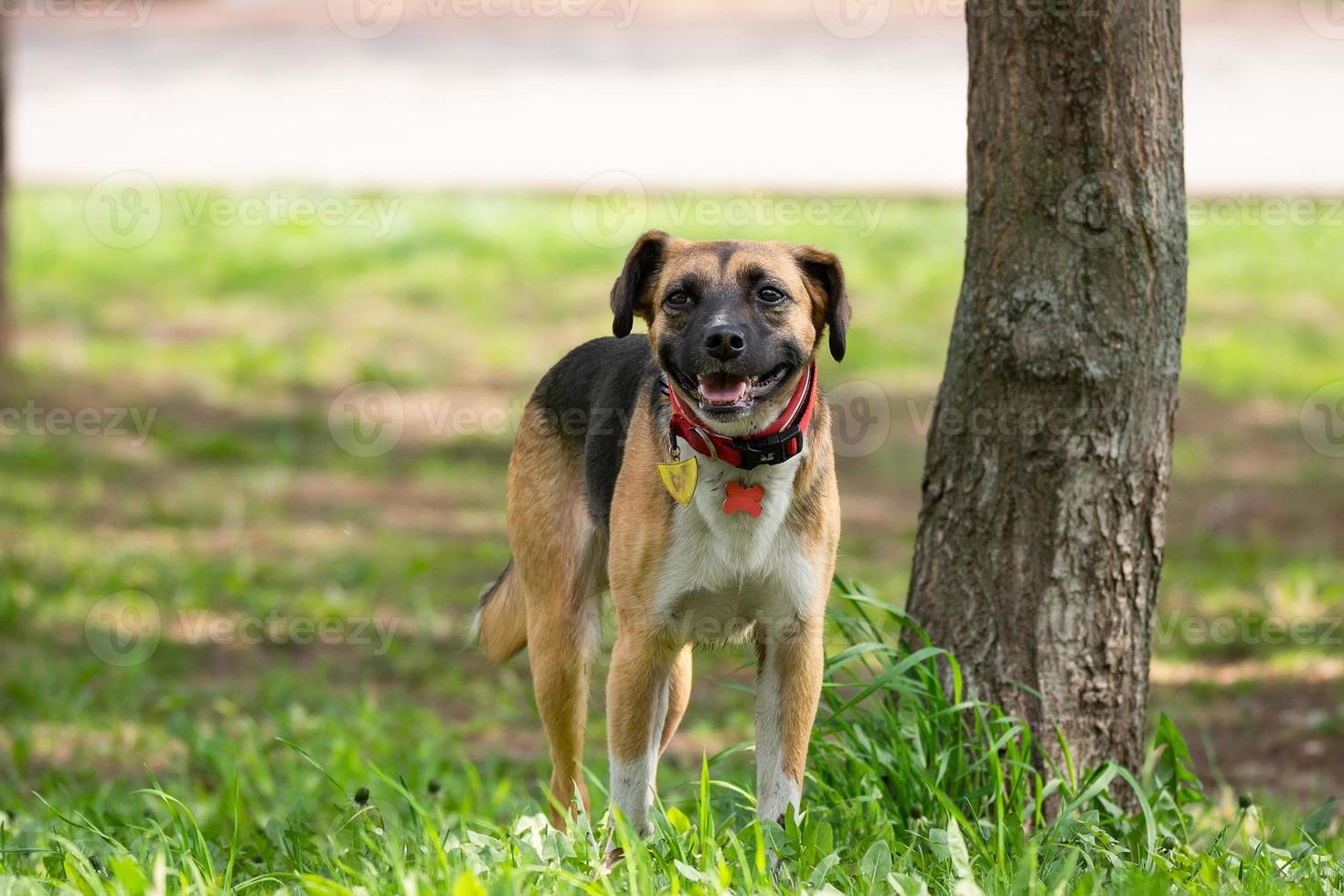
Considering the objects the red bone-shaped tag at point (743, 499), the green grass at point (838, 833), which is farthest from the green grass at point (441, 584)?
the red bone-shaped tag at point (743, 499)

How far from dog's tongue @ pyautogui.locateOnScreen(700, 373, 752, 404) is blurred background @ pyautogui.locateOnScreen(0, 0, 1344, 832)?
4.21ft

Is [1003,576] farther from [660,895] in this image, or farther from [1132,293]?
[660,895]

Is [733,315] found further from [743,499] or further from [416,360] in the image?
[416,360]

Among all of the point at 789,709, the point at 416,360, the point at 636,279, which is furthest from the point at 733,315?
the point at 416,360

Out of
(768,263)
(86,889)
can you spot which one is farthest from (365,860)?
(768,263)

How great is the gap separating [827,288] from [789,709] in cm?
109

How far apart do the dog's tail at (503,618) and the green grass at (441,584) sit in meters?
0.47

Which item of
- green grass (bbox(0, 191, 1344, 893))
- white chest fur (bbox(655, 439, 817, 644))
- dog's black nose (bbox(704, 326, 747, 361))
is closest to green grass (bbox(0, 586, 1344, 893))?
green grass (bbox(0, 191, 1344, 893))

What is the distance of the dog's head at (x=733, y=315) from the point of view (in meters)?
3.62

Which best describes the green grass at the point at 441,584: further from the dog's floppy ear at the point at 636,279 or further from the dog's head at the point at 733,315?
the dog's floppy ear at the point at 636,279

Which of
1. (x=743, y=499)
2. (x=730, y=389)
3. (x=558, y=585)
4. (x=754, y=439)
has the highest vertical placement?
(x=730, y=389)

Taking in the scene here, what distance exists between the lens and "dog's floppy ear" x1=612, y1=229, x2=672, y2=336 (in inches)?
155

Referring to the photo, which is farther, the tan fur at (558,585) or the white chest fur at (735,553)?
the tan fur at (558,585)

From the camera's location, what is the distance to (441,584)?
7.88m
